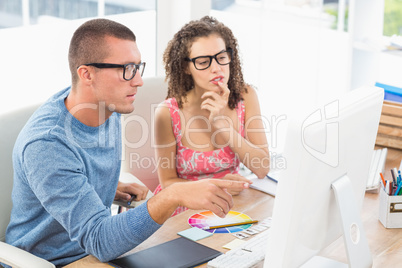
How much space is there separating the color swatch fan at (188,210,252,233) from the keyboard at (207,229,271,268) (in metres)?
0.09

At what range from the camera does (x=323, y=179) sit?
1.13 m

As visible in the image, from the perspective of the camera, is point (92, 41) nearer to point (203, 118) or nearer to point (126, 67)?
point (126, 67)

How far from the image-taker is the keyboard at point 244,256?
4.35 feet

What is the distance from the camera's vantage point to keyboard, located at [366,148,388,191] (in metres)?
1.83

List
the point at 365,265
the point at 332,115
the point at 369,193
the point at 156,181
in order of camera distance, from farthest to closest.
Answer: the point at 156,181 → the point at 369,193 → the point at 365,265 → the point at 332,115

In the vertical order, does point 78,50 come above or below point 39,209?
above

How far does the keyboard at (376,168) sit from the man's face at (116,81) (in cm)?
85

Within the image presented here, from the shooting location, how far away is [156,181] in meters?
2.16

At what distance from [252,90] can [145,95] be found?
1.41 feet

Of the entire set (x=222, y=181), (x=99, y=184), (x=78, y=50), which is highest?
(x=78, y=50)

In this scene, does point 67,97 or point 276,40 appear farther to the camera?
point 276,40

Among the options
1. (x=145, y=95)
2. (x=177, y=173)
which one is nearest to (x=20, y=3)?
(x=145, y=95)

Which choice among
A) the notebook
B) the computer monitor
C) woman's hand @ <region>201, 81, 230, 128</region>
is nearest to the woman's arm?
woman's hand @ <region>201, 81, 230, 128</region>

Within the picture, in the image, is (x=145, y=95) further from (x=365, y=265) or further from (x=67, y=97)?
(x=365, y=265)
